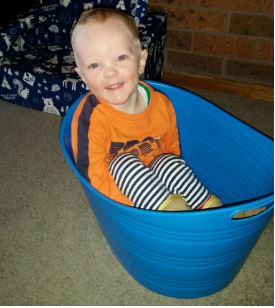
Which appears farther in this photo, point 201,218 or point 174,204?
point 174,204

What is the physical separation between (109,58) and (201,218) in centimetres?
44

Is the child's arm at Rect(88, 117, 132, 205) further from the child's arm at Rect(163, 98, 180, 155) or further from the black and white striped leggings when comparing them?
the child's arm at Rect(163, 98, 180, 155)

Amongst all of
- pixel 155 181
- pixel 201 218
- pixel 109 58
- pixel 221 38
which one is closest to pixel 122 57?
pixel 109 58

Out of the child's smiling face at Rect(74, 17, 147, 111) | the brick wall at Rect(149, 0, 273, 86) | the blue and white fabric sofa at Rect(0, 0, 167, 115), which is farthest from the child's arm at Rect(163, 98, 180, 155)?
the brick wall at Rect(149, 0, 273, 86)

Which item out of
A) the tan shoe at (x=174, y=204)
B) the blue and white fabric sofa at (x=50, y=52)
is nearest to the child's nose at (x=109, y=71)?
the tan shoe at (x=174, y=204)

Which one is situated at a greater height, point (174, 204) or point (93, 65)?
point (93, 65)

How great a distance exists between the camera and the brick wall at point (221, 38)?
1.54 metres

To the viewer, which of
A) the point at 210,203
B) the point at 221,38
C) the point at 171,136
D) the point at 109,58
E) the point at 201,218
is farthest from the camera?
the point at 221,38

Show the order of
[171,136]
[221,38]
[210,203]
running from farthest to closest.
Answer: [221,38], [171,136], [210,203]

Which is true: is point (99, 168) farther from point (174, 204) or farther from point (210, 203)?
point (210, 203)

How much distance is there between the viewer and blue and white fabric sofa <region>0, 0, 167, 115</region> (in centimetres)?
150

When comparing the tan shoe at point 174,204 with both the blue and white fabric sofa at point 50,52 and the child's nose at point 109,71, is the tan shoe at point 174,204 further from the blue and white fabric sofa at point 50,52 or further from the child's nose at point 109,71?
the blue and white fabric sofa at point 50,52

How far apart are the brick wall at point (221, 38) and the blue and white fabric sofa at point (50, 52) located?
0.33 feet

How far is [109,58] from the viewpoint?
83 cm
